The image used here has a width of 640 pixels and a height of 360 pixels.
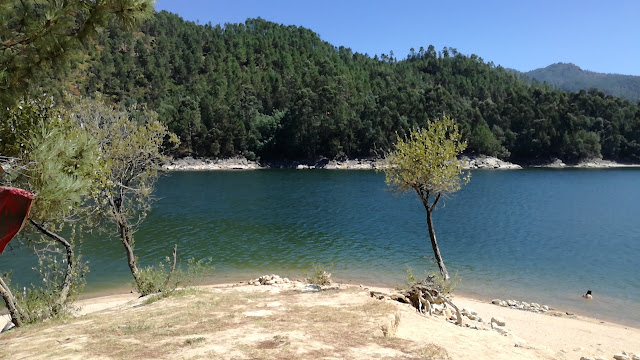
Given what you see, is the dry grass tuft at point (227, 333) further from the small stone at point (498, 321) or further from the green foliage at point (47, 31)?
the small stone at point (498, 321)

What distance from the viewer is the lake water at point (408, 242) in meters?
22.9

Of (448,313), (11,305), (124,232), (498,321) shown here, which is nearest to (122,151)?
(124,232)

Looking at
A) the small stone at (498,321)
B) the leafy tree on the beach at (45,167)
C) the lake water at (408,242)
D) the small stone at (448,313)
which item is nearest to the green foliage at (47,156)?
the leafy tree on the beach at (45,167)

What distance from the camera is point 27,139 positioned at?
9602 millimetres

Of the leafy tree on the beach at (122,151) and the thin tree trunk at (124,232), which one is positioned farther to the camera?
the thin tree trunk at (124,232)

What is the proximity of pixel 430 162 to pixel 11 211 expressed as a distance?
14.4 m

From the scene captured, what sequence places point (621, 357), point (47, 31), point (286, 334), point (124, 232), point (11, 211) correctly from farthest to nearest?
1. point (124, 232)
2. point (621, 357)
3. point (286, 334)
4. point (47, 31)
5. point (11, 211)

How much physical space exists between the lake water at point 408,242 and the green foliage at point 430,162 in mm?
7386

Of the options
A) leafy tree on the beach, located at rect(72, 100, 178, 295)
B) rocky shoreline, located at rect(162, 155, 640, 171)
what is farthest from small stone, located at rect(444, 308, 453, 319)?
rocky shoreline, located at rect(162, 155, 640, 171)

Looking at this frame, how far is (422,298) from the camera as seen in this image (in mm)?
13758

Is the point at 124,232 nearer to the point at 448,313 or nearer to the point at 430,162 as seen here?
the point at 448,313

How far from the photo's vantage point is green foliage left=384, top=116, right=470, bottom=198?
17219 mm

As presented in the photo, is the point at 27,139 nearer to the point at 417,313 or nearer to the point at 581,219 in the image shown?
the point at 417,313

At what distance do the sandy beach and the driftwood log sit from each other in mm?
506
